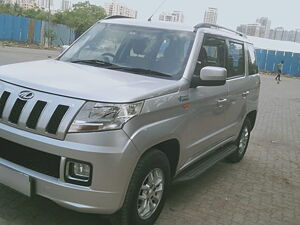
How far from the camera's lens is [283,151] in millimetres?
7590

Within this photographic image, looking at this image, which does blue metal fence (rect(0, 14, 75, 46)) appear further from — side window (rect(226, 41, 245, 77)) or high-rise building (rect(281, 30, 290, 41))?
high-rise building (rect(281, 30, 290, 41))

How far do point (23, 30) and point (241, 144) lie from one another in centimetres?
3570

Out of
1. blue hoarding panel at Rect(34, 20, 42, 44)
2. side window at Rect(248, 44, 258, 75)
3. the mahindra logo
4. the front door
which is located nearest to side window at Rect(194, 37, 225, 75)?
the front door

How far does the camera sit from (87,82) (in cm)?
340

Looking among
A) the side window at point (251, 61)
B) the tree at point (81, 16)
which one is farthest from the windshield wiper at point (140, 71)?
the tree at point (81, 16)

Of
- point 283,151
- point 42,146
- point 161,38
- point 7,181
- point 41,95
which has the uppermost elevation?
point 161,38

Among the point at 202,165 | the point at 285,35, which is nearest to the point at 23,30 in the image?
the point at 202,165

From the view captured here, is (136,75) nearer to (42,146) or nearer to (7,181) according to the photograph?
(42,146)

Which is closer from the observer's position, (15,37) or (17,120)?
(17,120)

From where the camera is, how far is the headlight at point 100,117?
298 centimetres

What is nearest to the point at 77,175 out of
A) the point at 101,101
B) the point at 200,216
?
the point at 101,101

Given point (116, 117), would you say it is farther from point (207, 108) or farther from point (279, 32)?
point (279, 32)

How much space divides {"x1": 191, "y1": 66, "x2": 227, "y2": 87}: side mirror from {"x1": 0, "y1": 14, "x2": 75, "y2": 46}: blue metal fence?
118 feet

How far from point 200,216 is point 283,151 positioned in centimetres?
398
